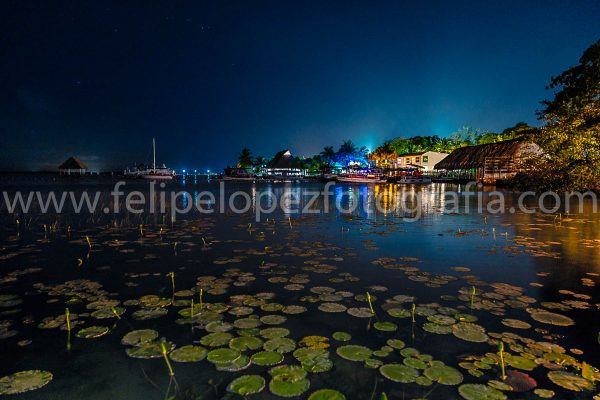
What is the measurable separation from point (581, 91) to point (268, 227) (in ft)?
36.8

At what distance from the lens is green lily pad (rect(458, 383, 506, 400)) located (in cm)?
294

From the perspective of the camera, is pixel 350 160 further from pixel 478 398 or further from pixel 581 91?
pixel 478 398

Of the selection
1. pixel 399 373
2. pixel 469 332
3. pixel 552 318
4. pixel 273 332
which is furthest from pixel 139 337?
pixel 552 318

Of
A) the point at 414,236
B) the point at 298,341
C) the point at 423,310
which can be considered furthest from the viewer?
the point at 414,236

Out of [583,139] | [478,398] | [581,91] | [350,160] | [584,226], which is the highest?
[350,160]

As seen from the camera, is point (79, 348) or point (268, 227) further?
point (268, 227)

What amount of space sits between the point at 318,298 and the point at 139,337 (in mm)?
2511

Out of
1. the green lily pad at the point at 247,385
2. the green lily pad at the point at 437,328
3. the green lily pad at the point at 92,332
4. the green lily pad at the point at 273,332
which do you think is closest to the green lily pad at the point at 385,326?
the green lily pad at the point at 437,328

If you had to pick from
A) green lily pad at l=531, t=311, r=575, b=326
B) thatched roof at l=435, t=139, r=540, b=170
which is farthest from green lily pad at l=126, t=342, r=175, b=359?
thatched roof at l=435, t=139, r=540, b=170

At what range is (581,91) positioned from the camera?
36.1ft

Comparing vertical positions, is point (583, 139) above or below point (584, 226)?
above

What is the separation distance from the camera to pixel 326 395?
2.95 meters

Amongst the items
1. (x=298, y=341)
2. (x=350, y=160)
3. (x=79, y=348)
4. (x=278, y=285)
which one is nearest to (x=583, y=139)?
(x=278, y=285)

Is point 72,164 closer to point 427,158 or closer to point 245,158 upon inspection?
point 245,158
